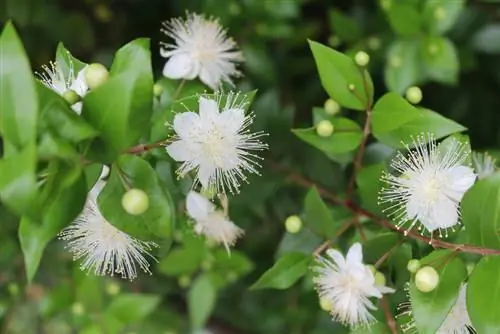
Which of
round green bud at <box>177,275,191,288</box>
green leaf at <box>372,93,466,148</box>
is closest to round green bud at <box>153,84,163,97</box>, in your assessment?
green leaf at <box>372,93,466,148</box>

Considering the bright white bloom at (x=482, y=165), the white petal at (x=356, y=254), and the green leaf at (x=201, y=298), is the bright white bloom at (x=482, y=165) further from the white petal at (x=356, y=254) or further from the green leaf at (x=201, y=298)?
the green leaf at (x=201, y=298)

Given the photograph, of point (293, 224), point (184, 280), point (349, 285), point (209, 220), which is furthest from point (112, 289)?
point (349, 285)

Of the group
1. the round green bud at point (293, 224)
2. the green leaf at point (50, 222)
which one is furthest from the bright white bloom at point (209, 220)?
the green leaf at point (50, 222)

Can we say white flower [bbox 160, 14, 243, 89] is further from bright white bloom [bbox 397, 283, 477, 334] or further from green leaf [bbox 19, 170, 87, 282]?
bright white bloom [bbox 397, 283, 477, 334]

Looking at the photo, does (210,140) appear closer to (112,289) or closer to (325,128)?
(325,128)

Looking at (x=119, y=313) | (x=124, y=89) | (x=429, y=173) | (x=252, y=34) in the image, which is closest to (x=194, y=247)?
(x=119, y=313)

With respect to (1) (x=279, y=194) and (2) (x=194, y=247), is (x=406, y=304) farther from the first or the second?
(2) (x=194, y=247)
